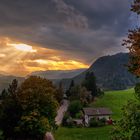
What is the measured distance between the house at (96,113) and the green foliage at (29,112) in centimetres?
4623

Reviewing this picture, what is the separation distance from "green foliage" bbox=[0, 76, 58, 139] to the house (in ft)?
152

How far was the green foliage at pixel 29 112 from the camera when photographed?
272 ft

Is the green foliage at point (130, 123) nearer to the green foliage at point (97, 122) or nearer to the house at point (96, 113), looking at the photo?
the green foliage at point (97, 122)

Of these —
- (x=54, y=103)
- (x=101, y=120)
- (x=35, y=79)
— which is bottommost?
(x=101, y=120)

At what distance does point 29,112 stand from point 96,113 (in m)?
57.1

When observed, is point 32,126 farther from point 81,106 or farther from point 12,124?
point 81,106

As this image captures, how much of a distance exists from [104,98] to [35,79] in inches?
3445

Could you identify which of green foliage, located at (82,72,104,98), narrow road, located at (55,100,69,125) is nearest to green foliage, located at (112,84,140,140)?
narrow road, located at (55,100,69,125)

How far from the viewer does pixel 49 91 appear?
8950cm

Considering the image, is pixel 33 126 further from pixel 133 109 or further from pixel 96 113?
pixel 133 109

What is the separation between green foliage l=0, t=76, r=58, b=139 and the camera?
82938mm

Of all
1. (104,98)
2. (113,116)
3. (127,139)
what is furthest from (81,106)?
(127,139)

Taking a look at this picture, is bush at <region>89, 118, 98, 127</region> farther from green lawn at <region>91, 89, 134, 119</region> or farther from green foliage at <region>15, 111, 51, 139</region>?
green foliage at <region>15, 111, 51, 139</region>

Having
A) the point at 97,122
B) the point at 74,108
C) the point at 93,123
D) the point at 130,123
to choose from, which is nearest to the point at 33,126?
the point at 93,123
